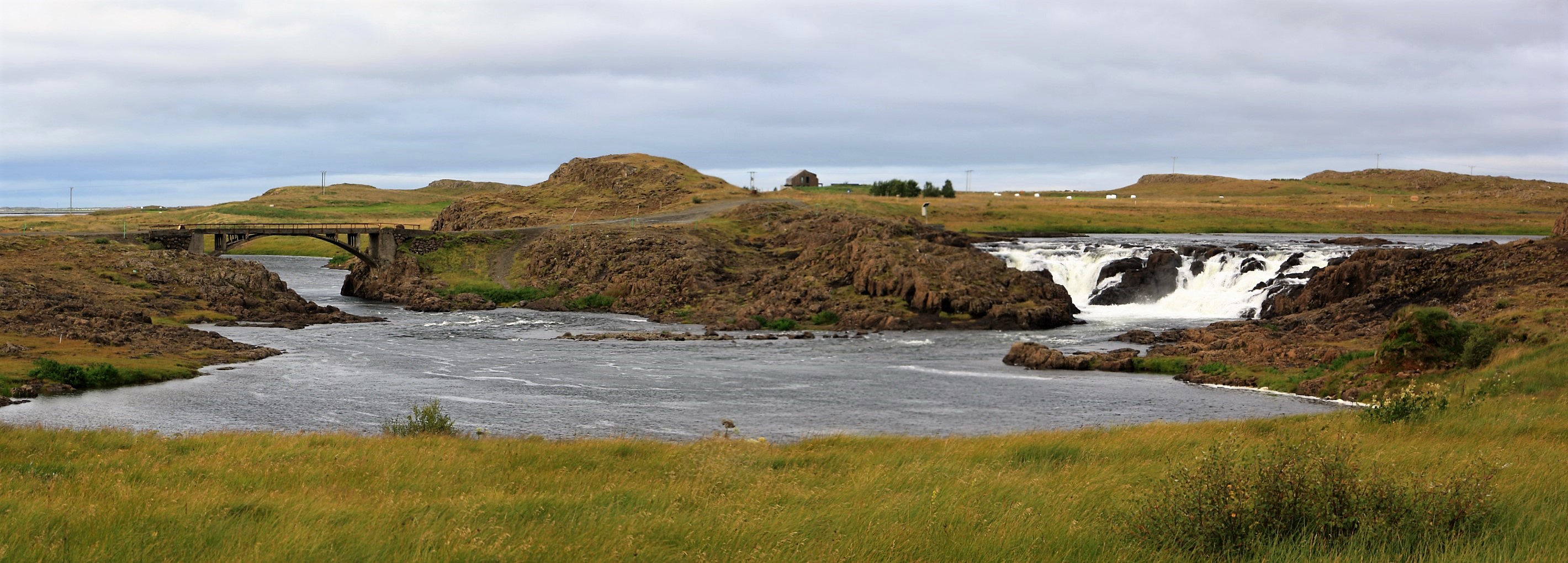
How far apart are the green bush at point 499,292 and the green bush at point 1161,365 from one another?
48643 millimetres

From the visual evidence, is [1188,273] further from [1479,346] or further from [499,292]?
[499,292]

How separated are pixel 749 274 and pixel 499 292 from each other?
19579mm

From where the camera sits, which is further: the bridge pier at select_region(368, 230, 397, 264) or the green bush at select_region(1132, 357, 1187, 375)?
the bridge pier at select_region(368, 230, 397, 264)

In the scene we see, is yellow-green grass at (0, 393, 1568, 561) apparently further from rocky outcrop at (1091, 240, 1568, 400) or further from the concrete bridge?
the concrete bridge

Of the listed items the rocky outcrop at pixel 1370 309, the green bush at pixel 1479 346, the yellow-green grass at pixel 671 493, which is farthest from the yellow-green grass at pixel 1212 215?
the yellow-green grass at pixel 671 493

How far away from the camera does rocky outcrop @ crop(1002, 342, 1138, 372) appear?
48500 mm

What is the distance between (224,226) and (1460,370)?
306 ft

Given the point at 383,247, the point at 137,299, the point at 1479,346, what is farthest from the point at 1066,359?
the point at 383,247

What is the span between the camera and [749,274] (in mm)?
81938

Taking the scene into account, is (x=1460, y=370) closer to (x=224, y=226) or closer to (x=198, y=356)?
(x=198, y=356)

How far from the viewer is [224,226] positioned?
321ft

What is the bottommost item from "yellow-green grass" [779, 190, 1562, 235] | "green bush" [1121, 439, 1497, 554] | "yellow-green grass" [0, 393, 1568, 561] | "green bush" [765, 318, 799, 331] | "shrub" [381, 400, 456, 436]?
"green bush" [765, 318, 799, 331]

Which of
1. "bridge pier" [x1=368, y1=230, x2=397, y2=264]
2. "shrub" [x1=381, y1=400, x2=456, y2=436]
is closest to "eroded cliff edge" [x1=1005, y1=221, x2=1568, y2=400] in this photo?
"shrub" [x1=381, y1=400, x2=456, y2=436]

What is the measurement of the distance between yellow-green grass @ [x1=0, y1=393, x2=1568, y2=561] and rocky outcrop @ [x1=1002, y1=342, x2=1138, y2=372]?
2335 cm
